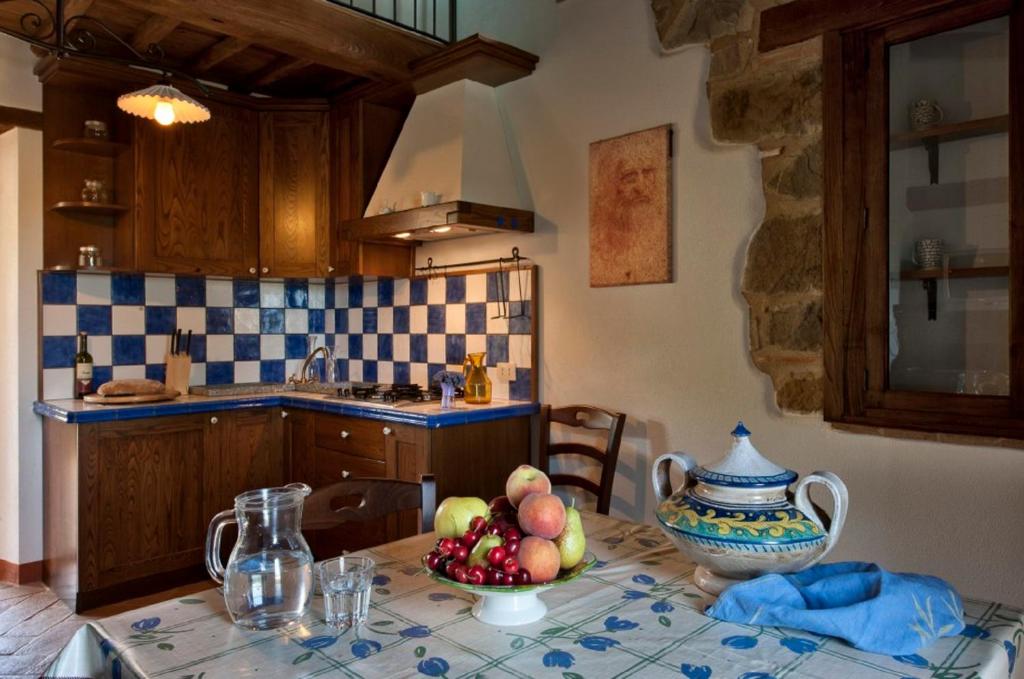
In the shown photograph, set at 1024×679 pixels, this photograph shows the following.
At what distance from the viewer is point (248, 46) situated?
3.32 meters

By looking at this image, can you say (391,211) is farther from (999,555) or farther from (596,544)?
(999,555)

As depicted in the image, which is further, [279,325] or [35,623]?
[279,325]

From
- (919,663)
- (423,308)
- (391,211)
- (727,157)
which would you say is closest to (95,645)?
(919,663)

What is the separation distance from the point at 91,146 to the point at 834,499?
3.50 metres

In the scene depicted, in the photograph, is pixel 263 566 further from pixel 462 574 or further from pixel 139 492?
pixel 139 492

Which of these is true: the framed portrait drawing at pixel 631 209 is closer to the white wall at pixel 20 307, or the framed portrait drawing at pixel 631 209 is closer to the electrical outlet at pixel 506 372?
the electrical outlet at pixel 506 372

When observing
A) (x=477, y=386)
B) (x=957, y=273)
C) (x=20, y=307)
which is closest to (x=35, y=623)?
(x=20, y=307)

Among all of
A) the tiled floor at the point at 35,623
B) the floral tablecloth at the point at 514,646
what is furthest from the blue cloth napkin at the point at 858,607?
the tiled floor at the point at 35,623

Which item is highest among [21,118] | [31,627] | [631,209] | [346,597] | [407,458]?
[21,118]

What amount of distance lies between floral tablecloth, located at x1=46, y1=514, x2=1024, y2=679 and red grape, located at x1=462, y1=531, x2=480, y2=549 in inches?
4.6

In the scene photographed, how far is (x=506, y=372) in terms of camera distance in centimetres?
321

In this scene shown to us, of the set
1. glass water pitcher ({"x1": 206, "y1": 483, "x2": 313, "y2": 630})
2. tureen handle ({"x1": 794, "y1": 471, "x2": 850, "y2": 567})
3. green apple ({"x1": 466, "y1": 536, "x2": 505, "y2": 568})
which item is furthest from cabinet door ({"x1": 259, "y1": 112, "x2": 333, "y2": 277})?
tureen handle ({"x1": 794, "y1": 471, "x2": 850, "y2": 567})

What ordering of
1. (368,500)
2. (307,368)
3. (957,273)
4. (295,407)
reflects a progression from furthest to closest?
(307,368) → (295,407) → (957,273) → (368,500)

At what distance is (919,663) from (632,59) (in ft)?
7.70
